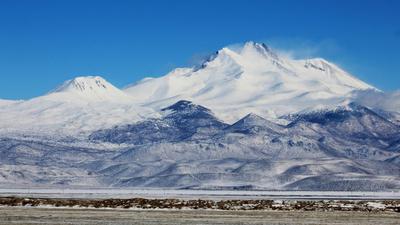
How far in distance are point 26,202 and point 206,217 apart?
41176mm

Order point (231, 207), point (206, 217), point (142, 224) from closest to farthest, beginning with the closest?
point (142, 224) < point (206, 217) < point (231, 207)

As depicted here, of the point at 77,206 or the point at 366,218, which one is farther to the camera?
the point at 77,206


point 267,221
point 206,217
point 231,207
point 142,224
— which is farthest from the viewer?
point 231,207

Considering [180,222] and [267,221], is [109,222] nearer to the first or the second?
[180,222]

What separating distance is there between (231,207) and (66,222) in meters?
39.7

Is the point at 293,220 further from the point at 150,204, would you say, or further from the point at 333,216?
the point at 150,204

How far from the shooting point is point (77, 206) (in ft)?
391

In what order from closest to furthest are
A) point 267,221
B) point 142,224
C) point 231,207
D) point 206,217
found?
point 142,224
point 267,221
point 206,217
point 231,207

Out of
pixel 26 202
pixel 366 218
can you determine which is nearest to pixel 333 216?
pixel 366 218

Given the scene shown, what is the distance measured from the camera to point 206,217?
9256 centimetres

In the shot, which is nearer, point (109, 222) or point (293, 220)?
point (109, 222)

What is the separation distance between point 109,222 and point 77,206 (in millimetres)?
38144

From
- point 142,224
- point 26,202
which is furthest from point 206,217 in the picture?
point 26,202

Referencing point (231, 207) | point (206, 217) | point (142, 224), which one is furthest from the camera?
point (231, 207)
